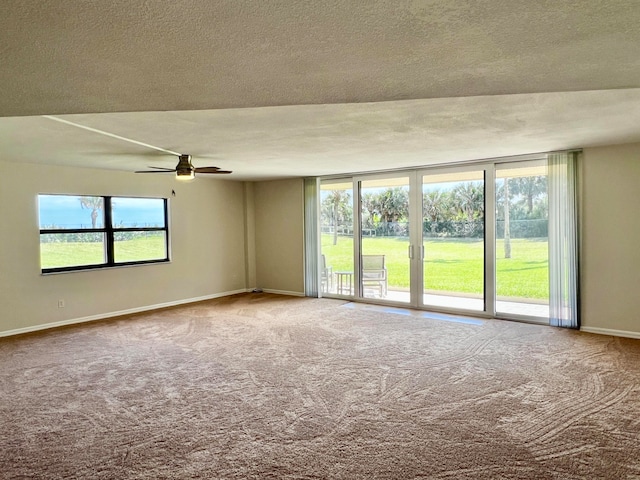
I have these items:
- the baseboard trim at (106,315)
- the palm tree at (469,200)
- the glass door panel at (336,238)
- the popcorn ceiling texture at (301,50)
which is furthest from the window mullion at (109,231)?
the palm tree at (469,200)

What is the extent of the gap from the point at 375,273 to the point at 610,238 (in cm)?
354

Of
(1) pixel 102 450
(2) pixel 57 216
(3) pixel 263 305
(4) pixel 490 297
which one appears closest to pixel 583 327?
(4) pixel 490 297

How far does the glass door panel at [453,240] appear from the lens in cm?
619

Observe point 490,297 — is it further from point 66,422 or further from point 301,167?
point 66,422

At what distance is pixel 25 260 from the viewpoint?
5660 mm

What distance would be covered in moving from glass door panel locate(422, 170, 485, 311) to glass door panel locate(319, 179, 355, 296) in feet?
4.89

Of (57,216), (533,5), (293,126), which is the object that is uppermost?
(293,126)

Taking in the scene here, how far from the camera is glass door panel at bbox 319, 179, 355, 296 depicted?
7.62m

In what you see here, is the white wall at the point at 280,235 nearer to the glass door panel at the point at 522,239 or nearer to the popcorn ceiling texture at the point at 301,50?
the glass door panel at the point at 522,239

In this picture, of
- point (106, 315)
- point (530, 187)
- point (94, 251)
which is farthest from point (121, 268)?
→ point (530, 187)

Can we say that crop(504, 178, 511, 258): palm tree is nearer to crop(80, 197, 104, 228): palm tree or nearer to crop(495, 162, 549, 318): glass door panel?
crop(495, 162, 549, 318): glass door panel

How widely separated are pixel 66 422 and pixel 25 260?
3618 millimetres

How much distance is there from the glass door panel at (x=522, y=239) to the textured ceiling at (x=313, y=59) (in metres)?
2.29

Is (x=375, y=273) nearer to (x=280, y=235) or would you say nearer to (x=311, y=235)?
(x=311, y=235)
